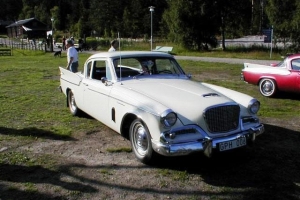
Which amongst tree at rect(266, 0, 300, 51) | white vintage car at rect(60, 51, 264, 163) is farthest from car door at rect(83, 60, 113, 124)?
tree at rect(266, 0, 300, 51)

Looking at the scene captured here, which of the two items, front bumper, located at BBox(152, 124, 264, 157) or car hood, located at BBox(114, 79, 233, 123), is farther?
car hood, located at BBox(114, 79, 233, 123)

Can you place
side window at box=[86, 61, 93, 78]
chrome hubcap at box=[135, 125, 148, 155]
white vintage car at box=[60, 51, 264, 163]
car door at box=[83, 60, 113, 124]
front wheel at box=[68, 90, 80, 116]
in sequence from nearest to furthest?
white vintage car at box=[60, 51, 264, 163] < chrome hubcap at box=[135, 125, 148, 155] < car door at box=[83, 60, 113, 124] < side window at box=[86, 61, 93, 78] < front wheel at box=[68, 90, 80, 116]

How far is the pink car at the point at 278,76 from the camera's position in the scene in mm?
9151

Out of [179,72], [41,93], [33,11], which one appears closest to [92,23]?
[33,11]

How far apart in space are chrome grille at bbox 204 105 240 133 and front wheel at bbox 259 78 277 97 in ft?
17.6

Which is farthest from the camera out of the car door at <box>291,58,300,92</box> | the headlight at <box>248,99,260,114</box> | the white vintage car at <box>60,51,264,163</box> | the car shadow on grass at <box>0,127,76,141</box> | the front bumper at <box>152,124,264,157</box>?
the car door at <box>291,58,300,92</box>

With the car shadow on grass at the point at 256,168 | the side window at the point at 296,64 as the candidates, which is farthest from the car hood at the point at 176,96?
the side window at the point at 296,64

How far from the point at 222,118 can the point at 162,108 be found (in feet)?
2.89

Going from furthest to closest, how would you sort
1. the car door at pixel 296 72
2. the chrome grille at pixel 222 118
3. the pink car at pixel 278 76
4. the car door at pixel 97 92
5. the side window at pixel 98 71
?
the pink car at pixel 278 76
the car door at pixel 296 72
the side window at pixel 98 71
the car door at pixel 97 92
the chrome grille at pixel 222 118

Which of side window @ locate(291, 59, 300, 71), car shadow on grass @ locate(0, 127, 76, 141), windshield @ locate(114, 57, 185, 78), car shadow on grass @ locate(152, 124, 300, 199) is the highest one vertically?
windshield @ locate(114, 57, 185, 78)

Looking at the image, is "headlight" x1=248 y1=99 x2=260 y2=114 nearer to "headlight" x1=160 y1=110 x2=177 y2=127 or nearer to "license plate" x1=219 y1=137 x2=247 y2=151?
"license plate" x1=219 y1=137 x2=247 y2=151

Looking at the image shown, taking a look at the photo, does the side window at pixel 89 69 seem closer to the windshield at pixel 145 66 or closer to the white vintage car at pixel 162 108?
the white vintage car at pixel 162 108

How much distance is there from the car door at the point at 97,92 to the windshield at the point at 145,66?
0.83ft

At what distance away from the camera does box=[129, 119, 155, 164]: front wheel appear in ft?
15.3
